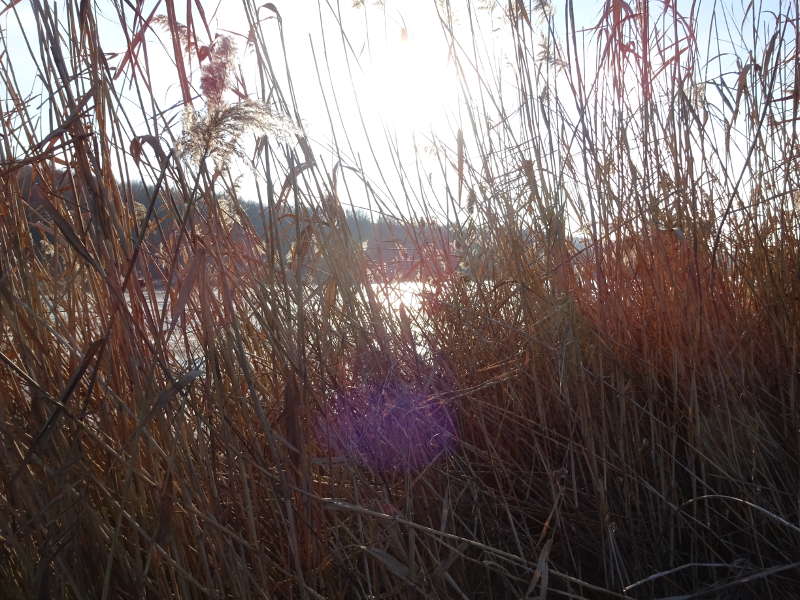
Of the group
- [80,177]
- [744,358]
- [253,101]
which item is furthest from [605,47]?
[80,177]

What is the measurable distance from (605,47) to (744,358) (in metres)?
0.56

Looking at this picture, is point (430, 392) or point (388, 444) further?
point (430, 392)

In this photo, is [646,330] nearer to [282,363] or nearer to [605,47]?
[605,47]

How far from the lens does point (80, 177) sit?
712mm

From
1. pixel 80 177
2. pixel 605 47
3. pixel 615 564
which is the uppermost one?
pixel 605 47

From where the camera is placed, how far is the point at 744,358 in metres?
1.04

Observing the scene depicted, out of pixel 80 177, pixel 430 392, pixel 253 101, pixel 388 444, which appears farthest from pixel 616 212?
pixel 80 177

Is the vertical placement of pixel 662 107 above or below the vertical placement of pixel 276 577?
above

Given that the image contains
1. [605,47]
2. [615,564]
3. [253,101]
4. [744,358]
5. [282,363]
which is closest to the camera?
[253,101]

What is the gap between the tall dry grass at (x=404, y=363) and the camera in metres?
0.70

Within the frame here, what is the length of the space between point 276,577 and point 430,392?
38cm

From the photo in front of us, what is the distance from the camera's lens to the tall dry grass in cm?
70

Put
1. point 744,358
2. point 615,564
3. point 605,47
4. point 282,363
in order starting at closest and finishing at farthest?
1. point 282,363
2. point 615,564
3. point 744,358
4. point 605,47

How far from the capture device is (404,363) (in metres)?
1.09
